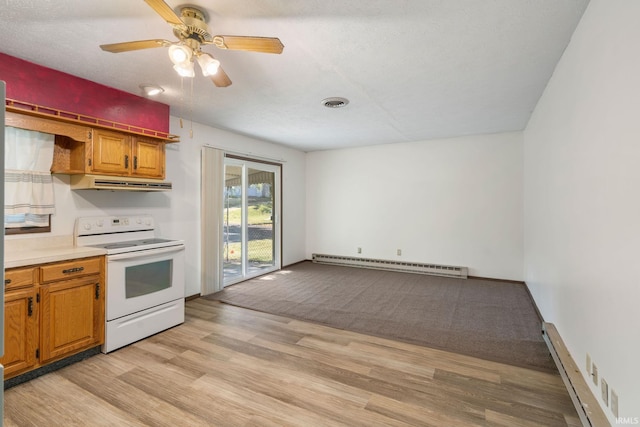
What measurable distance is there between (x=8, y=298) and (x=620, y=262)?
373 centimetres

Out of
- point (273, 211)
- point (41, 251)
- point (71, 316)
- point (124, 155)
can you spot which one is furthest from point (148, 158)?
point (273, 211)

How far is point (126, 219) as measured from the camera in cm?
342

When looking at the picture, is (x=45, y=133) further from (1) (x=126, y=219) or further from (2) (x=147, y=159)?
(1) (x=126, y=219)

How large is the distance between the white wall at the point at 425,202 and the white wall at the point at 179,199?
1026mm

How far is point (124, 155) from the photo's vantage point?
3.08 meters

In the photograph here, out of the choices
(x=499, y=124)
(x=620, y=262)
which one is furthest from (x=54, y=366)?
(x=499, y=124)

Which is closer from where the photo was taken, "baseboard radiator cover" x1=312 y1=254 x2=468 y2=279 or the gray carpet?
the gray carpet

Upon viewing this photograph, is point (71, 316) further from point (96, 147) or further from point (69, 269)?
point (96, 147)

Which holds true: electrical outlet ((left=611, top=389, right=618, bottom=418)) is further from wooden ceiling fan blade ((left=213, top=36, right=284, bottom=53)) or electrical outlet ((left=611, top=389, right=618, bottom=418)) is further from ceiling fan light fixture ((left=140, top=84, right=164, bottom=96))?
ceiling fan light fixture ((left=140, top=84, right=164, bottom=96))

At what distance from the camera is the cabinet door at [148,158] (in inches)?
126

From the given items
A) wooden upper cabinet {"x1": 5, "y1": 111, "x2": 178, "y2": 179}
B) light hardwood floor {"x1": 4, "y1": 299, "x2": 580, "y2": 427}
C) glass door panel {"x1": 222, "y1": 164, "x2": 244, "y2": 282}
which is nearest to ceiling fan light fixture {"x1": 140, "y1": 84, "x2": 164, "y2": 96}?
wooden upper cabinet {"x1": 5, "y1": 111, "x2": 178, "y2": 179}

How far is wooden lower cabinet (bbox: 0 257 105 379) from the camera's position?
2172 millimetres

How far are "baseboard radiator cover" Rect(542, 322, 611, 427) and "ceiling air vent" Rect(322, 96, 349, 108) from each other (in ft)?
9.87

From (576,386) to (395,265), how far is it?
403cm
